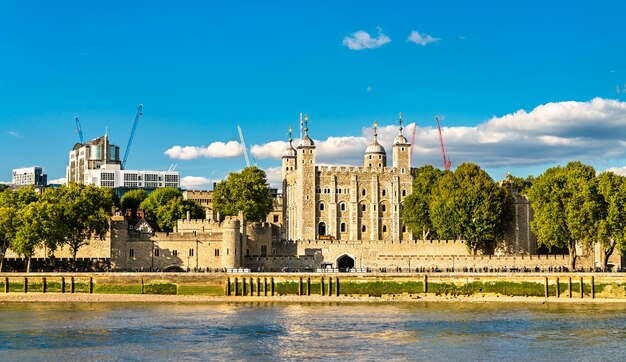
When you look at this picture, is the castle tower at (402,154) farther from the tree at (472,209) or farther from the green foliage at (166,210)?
the green foliage at (166,210)

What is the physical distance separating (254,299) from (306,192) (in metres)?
37.1

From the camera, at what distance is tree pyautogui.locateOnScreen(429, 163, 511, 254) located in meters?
100

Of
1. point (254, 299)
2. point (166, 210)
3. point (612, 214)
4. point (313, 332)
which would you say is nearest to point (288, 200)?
point (166, 210)

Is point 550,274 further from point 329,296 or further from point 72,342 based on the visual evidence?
point 72,342

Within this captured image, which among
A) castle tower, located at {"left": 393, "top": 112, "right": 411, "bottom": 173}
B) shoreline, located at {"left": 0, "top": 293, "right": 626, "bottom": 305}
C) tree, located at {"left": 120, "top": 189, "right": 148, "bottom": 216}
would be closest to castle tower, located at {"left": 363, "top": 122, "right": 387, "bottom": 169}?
castle tower, located at {"left": 393, "top": 112, "right": 411, "bottom": 173}

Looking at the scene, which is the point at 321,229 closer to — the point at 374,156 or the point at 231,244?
the point at 374,156

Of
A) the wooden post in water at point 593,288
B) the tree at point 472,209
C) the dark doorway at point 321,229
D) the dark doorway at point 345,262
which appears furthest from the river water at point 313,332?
the dark doorway at point 321,229

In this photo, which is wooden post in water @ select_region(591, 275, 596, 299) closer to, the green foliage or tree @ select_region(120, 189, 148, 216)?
the green foliage

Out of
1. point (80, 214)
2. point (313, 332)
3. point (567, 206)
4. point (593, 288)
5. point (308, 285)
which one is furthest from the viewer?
point (80, 214)

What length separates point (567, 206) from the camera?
90812 mm

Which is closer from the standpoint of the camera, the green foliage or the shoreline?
the shoreline

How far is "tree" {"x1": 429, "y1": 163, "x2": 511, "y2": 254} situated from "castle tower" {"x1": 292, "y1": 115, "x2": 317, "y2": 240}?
1986cm

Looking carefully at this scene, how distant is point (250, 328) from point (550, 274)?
106 ft

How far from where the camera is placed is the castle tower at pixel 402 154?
4798 inches
